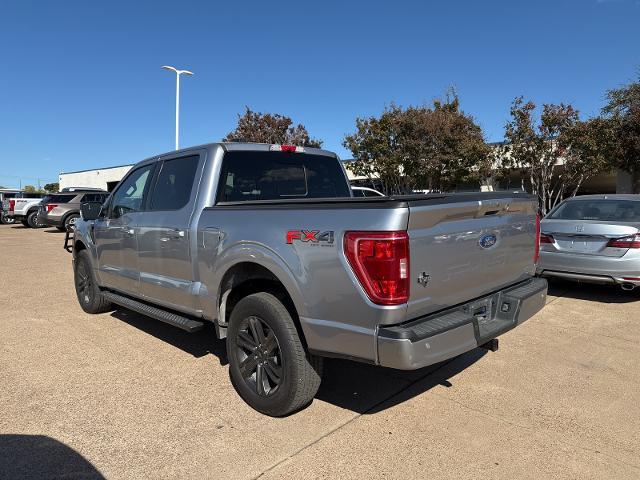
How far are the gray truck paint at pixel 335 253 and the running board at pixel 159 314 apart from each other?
0.08m

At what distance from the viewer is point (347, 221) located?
2.84 meters

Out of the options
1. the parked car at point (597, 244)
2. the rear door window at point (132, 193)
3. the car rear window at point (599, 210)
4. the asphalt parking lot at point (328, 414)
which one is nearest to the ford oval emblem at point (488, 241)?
the asphalt parking lot at point (328, 414)

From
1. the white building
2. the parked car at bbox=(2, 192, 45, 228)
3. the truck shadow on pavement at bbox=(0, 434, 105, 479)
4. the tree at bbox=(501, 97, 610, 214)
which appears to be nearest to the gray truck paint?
the truck shadow on pavement at bbox=(0, 434, 105, 479)

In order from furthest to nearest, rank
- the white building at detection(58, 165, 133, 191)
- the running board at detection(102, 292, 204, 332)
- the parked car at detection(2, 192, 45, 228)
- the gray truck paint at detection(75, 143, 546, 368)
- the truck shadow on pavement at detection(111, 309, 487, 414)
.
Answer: the white building at detection(58, 165, 133, 191) < the parked car at detection(2, 192, 45, 228) < the running board at detection(102, 292, 204, 332) < the truck shadow on pavement at detection(111, 309, 487, 414) < the gray truck paint at detection(75, 143, 546, 368)

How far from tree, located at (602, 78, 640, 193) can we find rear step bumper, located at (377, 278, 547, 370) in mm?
16148

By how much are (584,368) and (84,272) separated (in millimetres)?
5826

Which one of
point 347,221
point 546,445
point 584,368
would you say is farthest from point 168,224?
point 584,368

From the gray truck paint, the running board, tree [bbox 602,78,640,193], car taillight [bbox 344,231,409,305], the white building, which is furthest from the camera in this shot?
the white building

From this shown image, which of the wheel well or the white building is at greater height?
the white building

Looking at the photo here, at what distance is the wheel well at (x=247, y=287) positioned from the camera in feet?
11.2

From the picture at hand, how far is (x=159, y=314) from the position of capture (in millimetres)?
4461

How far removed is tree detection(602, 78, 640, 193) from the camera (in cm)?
1673

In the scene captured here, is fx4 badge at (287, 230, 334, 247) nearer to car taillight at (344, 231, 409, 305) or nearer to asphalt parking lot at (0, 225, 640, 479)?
car taillight at (344, 231, 409, 305)

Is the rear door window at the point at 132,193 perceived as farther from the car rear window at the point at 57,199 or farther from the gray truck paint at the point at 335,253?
the car rear window at the point at 57,199
